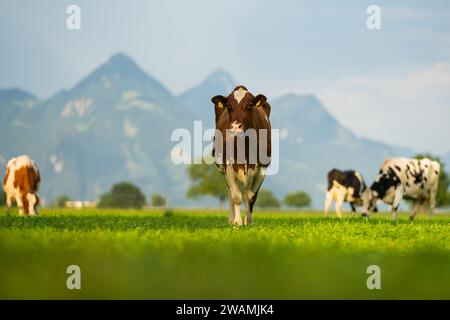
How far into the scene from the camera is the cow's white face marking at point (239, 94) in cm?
1695

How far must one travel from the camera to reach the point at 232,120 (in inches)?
656

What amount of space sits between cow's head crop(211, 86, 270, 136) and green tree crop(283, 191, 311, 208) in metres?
137

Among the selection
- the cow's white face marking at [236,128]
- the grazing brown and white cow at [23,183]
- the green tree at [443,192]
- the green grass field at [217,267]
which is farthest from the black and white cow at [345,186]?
the green tree at [443,192]

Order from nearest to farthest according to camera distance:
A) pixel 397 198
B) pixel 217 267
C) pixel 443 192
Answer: pixel 217 267 → pixel 397 198 → pixel 443 192

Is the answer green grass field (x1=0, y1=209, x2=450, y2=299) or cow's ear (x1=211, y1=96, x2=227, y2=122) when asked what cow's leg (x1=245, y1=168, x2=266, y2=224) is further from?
green grass field (x1=0, y1=209, x2=450, y2=299)

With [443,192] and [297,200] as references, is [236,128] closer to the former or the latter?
[443,192]

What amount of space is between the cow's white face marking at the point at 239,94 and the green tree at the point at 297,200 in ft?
448

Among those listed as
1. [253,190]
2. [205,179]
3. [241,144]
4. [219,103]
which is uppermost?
[205,179]

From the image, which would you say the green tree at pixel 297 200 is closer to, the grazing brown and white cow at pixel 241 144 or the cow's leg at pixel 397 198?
the cow's leg at pixel 397 198

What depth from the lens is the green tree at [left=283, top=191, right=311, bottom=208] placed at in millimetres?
153000

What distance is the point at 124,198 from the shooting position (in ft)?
403

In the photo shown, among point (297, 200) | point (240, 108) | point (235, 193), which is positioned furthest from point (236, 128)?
point (297, 200)

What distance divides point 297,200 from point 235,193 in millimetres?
138285
